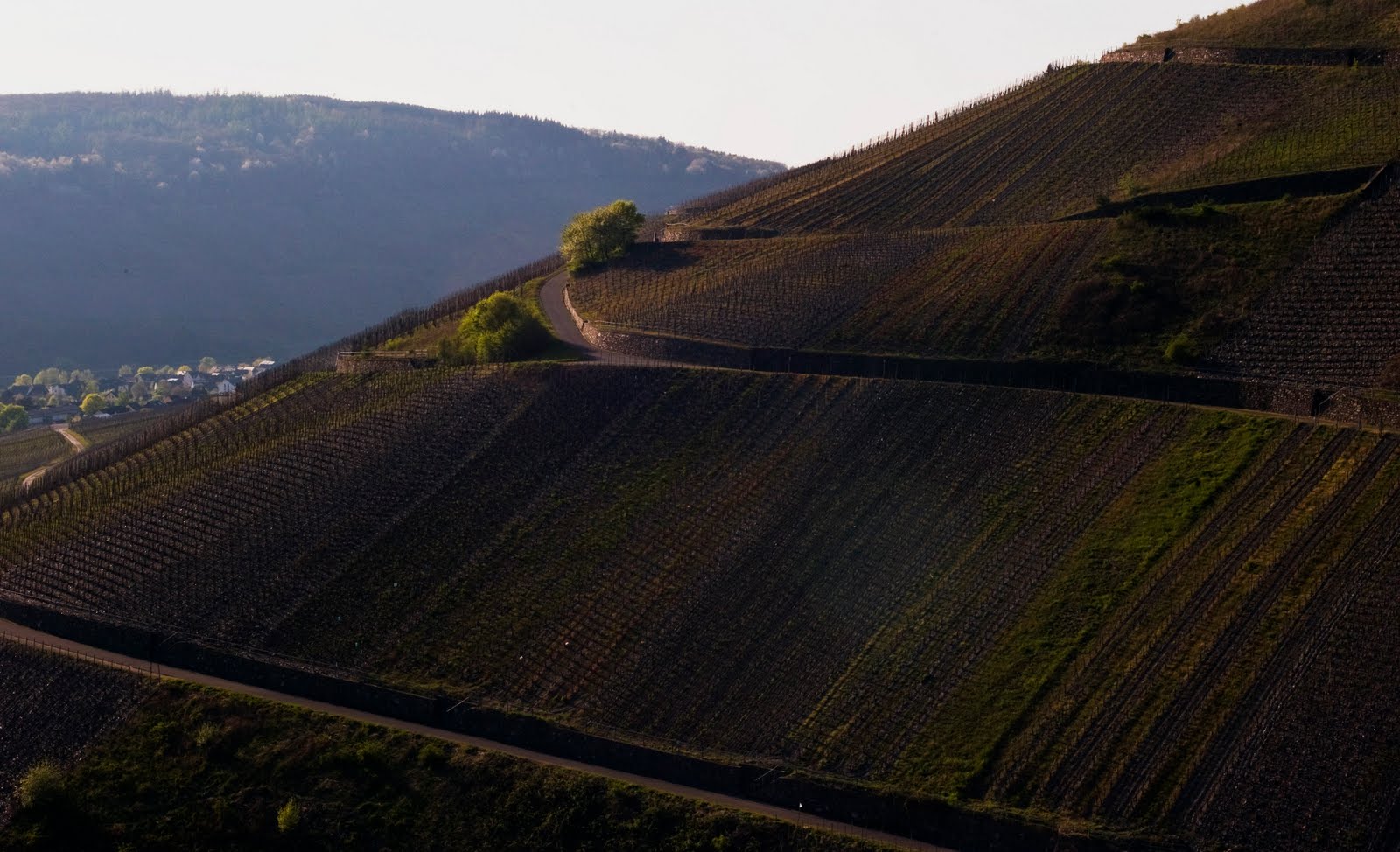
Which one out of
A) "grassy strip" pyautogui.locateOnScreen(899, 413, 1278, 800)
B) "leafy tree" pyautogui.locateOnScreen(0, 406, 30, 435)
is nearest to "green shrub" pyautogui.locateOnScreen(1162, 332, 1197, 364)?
"grassy strip" pyautogui.locateOnScreen(899, 413, 1278, 800)

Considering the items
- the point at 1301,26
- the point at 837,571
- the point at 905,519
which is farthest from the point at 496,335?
the point at 1301,26

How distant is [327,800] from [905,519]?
29720 millimetres

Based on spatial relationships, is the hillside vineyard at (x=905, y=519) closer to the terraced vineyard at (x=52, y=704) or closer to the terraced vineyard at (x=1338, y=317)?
the terraced vineyard at (x=1338, y=317)

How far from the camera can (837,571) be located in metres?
70.4

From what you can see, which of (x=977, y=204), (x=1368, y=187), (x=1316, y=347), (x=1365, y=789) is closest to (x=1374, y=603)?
(x=1365, y=789)

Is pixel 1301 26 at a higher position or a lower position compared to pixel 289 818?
higher

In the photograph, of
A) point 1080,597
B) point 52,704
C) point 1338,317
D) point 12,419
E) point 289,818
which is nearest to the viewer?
point 289,818

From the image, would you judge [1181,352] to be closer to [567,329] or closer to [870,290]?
[870,290]

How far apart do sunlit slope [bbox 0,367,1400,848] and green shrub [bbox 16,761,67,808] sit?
11.5 metres

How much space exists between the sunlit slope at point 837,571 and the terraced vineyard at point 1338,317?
7.00m

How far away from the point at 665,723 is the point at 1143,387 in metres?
34.6

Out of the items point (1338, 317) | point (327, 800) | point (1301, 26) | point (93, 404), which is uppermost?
point (1301, 26)

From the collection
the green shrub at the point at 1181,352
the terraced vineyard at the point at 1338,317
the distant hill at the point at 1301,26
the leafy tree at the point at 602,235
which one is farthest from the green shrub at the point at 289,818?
the distant hill at the point at 1301,26

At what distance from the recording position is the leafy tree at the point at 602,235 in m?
122
